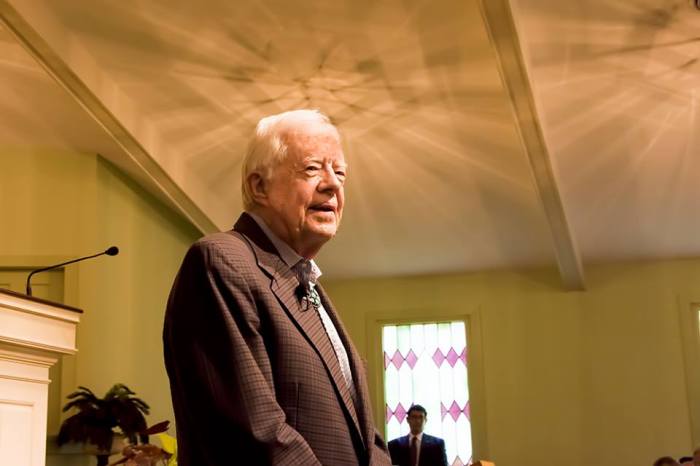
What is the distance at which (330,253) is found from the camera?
31.2 feet

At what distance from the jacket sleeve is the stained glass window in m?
8.70

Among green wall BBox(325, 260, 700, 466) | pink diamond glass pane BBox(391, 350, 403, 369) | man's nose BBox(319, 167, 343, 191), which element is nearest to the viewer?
man's nose BBox(319, 167, 343, 191)

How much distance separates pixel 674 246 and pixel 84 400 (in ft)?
18.3

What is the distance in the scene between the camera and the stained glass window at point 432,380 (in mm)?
9953

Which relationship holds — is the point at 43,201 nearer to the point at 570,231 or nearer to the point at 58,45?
the point at 58,45

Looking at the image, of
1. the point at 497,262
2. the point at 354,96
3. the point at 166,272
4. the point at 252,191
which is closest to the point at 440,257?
the point at 497,262

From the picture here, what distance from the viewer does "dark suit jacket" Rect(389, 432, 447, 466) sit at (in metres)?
8.62

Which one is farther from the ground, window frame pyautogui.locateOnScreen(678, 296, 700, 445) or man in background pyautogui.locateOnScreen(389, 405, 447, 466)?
window frame pyautogui.locateOnScreen(678, 296, 700, 445)

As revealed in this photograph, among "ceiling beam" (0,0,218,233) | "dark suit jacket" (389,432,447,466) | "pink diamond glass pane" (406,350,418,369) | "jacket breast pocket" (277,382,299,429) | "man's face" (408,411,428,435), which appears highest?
"ceiling beam" (0,0,218,233)

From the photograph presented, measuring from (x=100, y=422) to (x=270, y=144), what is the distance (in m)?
5.16

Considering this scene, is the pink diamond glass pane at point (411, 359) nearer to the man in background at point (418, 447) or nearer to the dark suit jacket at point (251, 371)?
the man in background at point (418, 447)

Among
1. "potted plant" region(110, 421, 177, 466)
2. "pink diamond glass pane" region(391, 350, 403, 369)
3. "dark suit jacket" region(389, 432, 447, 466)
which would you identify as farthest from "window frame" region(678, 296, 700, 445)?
"potted plant" region(110, 421, 177, 466)

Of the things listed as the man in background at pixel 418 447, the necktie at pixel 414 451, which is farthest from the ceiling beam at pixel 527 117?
the necktie at pixel 414 451

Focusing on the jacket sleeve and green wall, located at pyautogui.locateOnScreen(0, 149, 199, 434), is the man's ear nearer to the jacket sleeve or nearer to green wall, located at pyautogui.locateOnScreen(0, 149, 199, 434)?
the jacket sleeve
